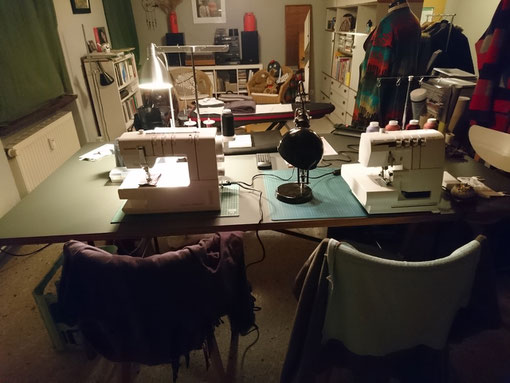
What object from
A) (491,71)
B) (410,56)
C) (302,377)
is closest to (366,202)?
(302,377)

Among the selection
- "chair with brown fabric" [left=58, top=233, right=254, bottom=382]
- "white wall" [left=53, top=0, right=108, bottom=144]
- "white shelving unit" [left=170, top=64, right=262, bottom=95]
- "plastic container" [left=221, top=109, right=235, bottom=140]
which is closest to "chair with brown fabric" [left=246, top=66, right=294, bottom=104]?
"white shelving unit" [left=170, top=64, right=262, bottom=95]

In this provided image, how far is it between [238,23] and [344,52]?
1728 millimetres

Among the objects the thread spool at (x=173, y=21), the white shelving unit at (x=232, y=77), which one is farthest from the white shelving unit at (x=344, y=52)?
the thread spool at (x=173, y=21)

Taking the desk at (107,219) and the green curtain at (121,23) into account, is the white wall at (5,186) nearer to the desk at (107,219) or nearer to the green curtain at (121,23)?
the desk at (107,219)

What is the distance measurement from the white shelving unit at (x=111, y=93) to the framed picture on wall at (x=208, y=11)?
4.78 feet

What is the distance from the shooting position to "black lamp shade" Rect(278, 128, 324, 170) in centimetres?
136

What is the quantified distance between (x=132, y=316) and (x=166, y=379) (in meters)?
0.68

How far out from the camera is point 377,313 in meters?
1.01

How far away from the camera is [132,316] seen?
1.08 meters

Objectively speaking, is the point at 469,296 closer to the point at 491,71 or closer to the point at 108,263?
the point at 108,263

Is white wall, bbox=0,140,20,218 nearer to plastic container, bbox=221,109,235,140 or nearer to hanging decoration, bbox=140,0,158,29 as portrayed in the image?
plastic container, bbox=221,109,235,140

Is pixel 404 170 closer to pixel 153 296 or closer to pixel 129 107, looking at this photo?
pixel 153 296

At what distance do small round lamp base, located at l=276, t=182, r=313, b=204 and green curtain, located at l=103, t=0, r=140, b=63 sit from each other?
3798mm

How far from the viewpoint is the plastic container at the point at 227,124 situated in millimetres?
1896
